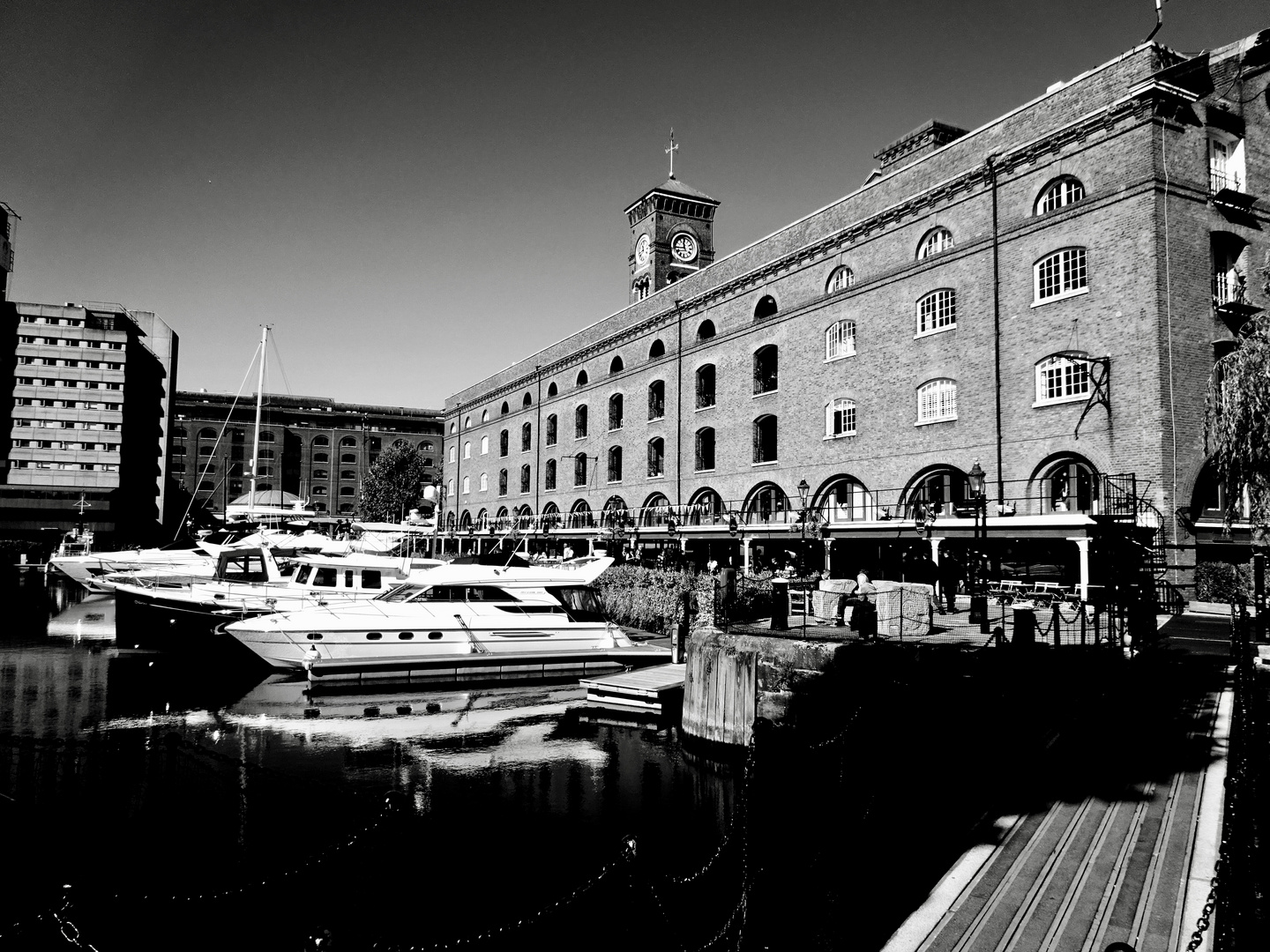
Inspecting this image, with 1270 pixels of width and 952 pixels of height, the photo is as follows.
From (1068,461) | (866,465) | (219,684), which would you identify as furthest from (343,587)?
(1068,461)

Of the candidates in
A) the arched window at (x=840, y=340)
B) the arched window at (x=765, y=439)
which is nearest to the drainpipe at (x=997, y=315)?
the arched window at (x=840, y=340)

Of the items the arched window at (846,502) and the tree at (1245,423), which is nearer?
the tree at (1245,423)

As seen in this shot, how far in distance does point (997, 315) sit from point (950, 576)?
930 cm

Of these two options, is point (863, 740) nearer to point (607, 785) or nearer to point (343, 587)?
point (607, 785)

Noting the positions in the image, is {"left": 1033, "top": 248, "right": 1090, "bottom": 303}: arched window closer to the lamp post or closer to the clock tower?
the lamp post

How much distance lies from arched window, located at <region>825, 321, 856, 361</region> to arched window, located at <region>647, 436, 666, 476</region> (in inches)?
465

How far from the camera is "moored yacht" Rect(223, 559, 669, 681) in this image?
68.5 feet

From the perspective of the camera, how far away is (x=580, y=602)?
23.6 m

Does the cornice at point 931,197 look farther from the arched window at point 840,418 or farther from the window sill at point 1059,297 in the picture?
the arched window at point 840,418

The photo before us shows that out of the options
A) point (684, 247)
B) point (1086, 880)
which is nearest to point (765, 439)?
point (684, 247)

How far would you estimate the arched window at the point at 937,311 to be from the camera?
94.6 ft

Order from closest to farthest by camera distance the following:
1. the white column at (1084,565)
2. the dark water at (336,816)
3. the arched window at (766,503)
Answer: the dark water at (336,816) → the white column at (1084,565) → the arched window at (766,503)

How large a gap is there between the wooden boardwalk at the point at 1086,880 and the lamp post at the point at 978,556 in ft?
30.8

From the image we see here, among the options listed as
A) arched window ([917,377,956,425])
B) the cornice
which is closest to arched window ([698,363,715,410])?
the cornice
